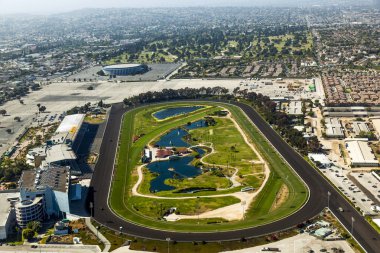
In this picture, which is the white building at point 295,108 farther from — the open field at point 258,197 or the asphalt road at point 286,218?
the asphalt road at point 286,218

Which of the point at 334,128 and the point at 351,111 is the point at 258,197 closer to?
the point at 334,128

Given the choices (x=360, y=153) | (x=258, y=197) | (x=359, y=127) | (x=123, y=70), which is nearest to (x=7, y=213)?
(x=258, y=197)

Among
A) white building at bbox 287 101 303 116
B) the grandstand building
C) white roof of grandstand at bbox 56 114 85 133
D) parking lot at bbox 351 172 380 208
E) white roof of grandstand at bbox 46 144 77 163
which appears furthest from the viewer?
the grandstand building

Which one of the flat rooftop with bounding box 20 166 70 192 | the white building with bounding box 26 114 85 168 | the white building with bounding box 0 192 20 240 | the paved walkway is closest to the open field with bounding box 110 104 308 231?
the paved walkway

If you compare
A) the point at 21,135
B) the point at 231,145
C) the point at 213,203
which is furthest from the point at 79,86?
the point at 213,203

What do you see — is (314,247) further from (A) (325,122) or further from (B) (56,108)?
(B) (56,108)

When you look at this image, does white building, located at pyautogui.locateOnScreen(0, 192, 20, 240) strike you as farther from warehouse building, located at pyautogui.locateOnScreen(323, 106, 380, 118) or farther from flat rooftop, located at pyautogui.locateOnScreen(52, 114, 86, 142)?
warehouse building, located at pyautogui.locateOnScreen(323, 106, 380, 118)

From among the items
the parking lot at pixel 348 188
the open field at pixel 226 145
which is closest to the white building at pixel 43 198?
the open field at pixel 226 145
